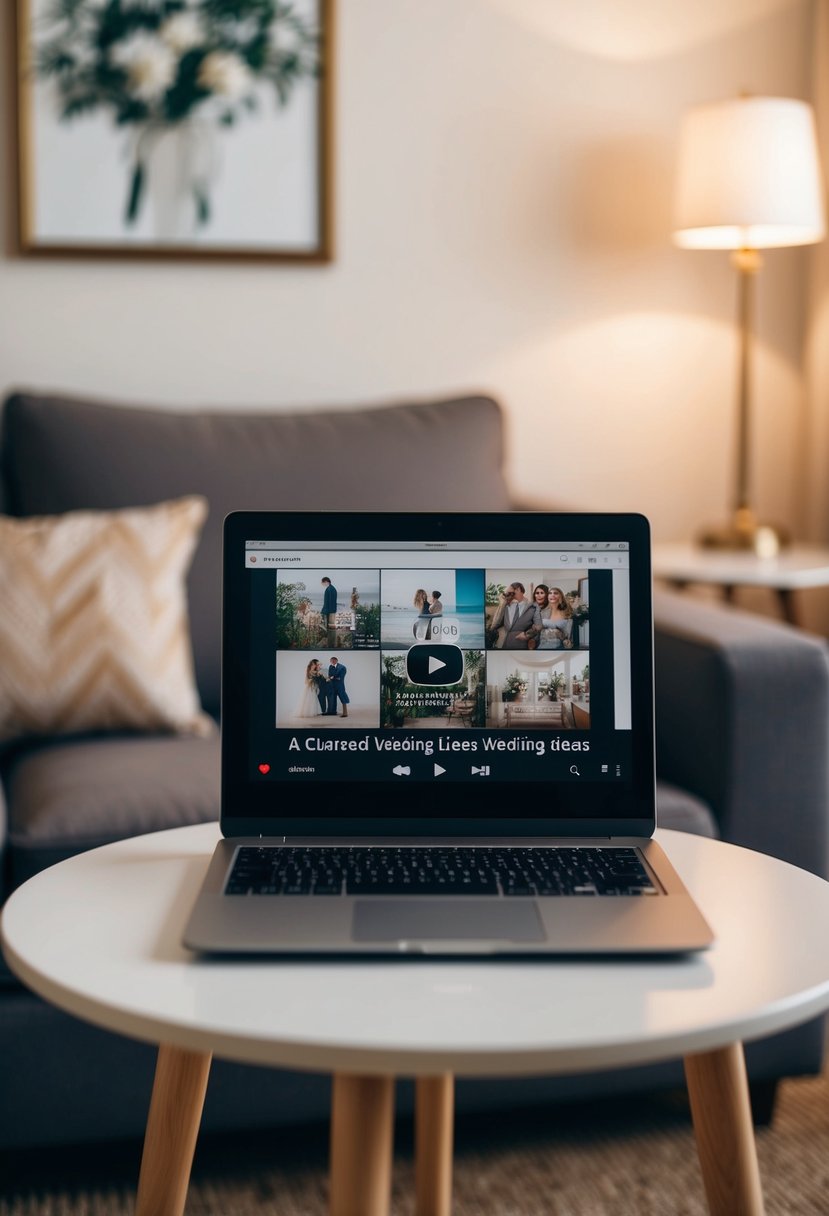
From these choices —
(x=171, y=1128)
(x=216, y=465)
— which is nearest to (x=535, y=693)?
(x=171, y=1128)

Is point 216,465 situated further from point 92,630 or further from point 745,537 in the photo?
point 745,537

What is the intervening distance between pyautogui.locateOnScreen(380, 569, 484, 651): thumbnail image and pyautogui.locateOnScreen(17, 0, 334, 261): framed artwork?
151 cm

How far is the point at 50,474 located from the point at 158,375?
47 centimetres

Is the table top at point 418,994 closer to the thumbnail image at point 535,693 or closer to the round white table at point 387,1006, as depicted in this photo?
the round white table at point 387,1006

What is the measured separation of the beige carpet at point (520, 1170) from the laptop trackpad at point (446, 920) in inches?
27.8

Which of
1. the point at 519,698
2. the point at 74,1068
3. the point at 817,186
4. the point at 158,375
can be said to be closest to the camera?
the point at 519,698

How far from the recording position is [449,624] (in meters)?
1.03

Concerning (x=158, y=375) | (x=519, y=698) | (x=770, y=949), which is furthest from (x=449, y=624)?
(x=158, y=375)

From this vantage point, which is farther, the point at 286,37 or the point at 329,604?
the point at 286,37

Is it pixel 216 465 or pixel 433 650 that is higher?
pixel 216 465

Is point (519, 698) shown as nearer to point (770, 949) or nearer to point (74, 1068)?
point (770, 949)

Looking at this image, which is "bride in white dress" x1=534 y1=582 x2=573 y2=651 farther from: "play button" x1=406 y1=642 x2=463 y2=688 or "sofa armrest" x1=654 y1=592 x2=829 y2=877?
"sofa armrest" x1=654 y1=592 x2=829 y2=877

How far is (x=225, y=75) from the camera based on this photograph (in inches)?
91.2

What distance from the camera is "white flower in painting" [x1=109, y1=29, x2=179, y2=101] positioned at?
89.8 inches
